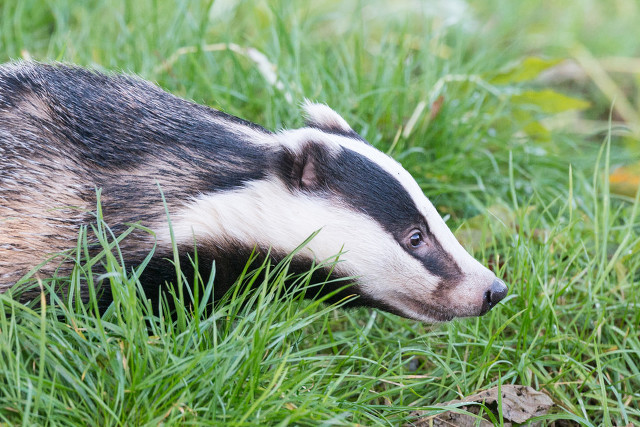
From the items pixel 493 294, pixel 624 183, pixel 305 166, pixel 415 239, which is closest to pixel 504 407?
pixel 493 294

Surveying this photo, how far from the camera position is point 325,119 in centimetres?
312

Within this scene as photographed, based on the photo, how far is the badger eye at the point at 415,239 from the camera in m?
2.82

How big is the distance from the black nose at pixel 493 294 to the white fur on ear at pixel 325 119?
2.85ft

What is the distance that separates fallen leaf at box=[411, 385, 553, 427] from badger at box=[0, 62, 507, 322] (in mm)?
321

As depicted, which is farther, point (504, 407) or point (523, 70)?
point (523, 70)

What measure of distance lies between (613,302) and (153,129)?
2.14 meters

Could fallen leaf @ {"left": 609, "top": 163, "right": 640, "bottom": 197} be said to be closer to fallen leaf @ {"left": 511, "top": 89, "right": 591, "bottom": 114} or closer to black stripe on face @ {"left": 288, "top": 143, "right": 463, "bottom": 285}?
fallen leaf @ {"left": 511, "top": 89, "right": 591, "bottom": 114}

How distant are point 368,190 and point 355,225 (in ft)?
0.46

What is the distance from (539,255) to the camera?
3326mm

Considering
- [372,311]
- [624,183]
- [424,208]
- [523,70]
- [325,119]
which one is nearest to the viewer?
[424,208]

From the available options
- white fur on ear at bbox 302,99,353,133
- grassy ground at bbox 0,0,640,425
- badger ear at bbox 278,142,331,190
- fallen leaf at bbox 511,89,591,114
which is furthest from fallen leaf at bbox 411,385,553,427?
fallen leaf at bbox 511,89,591,114

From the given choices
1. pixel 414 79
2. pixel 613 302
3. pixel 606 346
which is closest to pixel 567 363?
pixel 606 346

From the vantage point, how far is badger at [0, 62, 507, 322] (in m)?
2.68

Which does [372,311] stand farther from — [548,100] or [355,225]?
[548,100]
